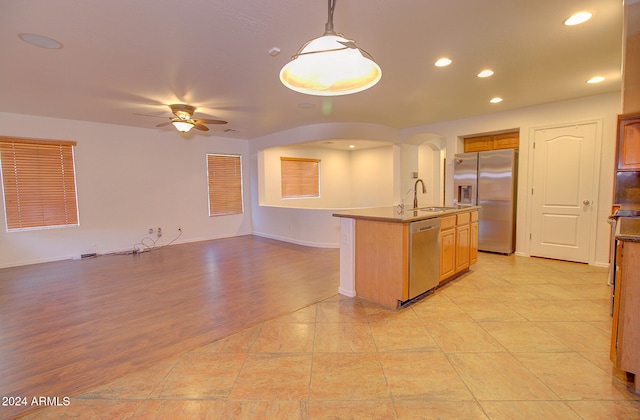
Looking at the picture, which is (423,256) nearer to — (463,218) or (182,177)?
(463,218)

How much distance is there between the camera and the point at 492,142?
515 centimetres

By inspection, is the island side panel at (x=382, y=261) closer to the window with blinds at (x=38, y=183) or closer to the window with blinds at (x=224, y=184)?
the window with blinds at (x=224, y=184)

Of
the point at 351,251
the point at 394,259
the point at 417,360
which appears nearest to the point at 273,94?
the point at 351,251

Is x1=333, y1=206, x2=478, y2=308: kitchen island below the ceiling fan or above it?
below

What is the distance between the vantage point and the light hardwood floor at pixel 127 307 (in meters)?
1.98

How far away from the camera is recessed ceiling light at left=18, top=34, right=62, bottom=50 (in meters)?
2.25

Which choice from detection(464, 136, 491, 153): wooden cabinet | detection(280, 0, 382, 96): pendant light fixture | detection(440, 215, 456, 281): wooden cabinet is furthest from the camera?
detection(464, 136, 491, 153): wooden cabinet

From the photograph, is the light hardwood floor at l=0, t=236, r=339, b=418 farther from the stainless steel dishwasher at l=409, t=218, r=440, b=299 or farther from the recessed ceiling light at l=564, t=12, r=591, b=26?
the recessed ceiling light at l=564, t=12, r=591, b=26

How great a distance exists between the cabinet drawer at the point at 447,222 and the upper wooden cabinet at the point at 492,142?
2590 millimetres

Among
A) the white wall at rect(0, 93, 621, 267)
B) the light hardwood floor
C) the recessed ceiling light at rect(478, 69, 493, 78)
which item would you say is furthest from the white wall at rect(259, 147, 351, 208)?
the recessed ceiling light at rect(478, 69, 493, 78)

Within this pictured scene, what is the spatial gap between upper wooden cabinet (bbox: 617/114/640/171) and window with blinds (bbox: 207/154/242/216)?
673 cm

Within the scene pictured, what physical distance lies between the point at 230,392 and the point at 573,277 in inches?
167

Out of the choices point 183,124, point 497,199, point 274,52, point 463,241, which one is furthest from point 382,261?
point 183,124

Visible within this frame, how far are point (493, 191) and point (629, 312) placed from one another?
352 cm
